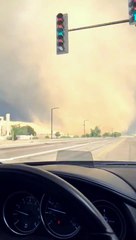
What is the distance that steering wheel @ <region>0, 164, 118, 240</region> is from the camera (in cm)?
247

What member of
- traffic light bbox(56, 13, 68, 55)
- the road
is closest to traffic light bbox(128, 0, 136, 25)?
traffic light bbox(56, 13, 68, 55)

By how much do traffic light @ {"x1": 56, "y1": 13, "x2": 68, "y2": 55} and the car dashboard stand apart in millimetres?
9863

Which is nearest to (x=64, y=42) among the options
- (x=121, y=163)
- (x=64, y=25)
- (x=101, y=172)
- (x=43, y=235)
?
(x=64, y=25)

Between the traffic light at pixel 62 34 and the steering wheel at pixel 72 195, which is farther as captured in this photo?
the traffic light at pixel 62 34

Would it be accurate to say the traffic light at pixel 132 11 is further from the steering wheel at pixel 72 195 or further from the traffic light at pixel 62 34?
the steering wheel at pixel 72 195

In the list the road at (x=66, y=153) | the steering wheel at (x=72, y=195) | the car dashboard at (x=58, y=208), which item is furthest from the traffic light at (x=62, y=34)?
the steering wheel at (x=72, y=195)

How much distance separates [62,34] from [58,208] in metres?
10.6

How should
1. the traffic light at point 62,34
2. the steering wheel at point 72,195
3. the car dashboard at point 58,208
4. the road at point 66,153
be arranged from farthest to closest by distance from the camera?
the traffic light at point 62,34
the road at point 66,153
the car dashboard at point 58,208
the steering wheel at point 72,195

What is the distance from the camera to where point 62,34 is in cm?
1320

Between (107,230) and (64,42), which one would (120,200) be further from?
(64,42)

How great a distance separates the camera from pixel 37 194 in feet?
10.8

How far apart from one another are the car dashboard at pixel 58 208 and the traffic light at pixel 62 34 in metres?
9.86

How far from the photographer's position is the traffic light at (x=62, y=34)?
13.1m

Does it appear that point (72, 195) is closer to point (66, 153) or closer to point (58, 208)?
point (58, 208)
